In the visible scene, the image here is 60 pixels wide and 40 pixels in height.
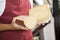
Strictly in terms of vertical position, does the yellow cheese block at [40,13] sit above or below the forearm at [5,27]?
above

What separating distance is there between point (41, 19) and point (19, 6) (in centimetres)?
14

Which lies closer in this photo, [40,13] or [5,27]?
[5,27]

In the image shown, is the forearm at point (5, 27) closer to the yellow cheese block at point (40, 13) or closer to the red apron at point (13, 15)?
the red apron at point (13, 15)

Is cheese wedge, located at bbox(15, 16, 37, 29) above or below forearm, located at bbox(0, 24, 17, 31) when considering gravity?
above

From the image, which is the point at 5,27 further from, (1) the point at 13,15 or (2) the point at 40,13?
(2) the point at 40,13

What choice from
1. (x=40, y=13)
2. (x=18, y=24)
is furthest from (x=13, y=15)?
(x=40, y=13)

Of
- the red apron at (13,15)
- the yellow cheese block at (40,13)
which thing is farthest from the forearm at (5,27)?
Answer: the yellow cheese block at (40,13)

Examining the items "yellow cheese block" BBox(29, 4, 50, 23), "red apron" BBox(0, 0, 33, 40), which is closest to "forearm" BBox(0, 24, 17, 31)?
"red apron" BBox(0, 0, 33, 40)

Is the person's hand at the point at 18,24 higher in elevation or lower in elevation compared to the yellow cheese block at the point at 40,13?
lower

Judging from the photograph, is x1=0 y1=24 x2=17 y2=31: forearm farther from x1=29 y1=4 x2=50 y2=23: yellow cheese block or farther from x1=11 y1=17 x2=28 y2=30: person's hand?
x1=29 y1=4 x2=50 y2=23: yellow cheese block

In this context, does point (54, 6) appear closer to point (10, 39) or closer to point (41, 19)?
point (41, 19)

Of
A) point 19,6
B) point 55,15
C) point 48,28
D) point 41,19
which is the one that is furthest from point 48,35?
point 19,6

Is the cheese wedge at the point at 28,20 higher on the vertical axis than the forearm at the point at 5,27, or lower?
higher

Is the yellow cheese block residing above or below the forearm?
above
